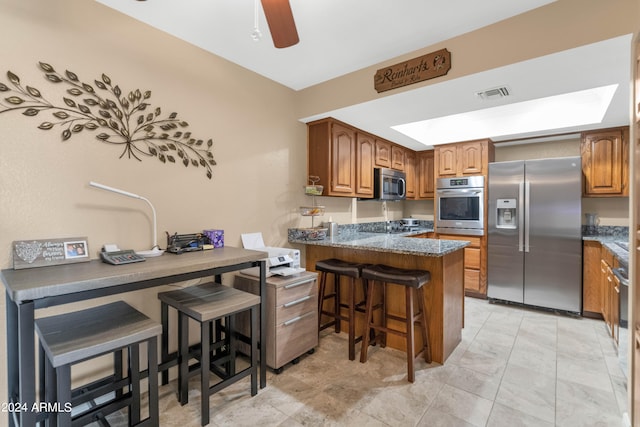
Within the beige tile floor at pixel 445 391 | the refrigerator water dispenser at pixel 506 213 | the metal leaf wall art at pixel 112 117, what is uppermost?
the metal leaf wall art at pixel 112 117

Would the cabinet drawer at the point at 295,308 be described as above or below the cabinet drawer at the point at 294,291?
below

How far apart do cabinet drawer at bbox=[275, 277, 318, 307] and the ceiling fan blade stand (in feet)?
5.37

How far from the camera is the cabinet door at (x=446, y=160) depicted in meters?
4.42

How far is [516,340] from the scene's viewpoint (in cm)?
282

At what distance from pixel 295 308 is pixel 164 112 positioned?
1.80m

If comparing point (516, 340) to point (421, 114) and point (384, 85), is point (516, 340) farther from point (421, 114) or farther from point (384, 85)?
point (384, 85)

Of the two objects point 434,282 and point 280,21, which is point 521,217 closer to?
point 434,282

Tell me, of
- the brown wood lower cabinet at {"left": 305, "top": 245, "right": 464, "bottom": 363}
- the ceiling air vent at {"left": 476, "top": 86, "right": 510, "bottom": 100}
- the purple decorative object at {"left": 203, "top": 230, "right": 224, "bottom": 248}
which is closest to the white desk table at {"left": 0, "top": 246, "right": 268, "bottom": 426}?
the purple decorative object at {"left": 203, "top": 230, "right": 224, "bottom": 248}

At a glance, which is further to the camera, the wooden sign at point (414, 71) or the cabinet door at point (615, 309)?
the cabinet door at point (615, 309)

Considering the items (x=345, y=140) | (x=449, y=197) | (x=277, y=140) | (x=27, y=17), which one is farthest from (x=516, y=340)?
(x=27, y=17)

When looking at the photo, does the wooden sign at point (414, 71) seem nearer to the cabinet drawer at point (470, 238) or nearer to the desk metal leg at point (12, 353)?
the cabinet drawer at point (470, 238)

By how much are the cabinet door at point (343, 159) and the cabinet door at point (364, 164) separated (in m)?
0.09

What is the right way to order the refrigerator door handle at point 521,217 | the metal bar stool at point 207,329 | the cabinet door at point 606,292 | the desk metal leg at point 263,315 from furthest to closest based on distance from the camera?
1. the refrigerator door handle at point 521,217
2. the cabinet door at point 606,292
3. the desk metal leg at point 263,315
4. the metal bar stool at point 207,329

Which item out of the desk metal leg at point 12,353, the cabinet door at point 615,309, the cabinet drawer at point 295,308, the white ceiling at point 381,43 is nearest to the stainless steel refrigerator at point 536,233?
the cabinet door at point 615,309
